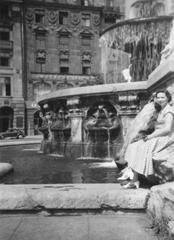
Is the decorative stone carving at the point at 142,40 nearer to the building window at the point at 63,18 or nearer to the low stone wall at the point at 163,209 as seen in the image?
the low stone wall at the point at 163,209

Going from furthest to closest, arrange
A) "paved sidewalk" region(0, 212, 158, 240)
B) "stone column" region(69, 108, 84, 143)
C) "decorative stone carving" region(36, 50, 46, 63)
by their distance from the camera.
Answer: "decorative stone carving" region(36, 50, 46, 63) < "stone column" region(69, 108, 84, 143) < "paved sidewalk" region(0, 212, 158, 240)

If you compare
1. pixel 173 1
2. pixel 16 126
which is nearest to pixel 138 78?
pixel 173 1

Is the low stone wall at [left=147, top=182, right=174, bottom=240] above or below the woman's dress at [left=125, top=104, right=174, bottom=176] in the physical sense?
below

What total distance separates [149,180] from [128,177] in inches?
34.5

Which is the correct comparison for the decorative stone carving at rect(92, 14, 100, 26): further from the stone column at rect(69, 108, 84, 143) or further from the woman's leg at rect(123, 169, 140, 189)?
the woman's leg at rect(123, 169, 140, 189)

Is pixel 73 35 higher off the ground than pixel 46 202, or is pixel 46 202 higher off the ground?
pixel 73 35

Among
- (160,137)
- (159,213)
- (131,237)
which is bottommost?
(131,237)

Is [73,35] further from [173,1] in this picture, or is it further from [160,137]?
[160,137]

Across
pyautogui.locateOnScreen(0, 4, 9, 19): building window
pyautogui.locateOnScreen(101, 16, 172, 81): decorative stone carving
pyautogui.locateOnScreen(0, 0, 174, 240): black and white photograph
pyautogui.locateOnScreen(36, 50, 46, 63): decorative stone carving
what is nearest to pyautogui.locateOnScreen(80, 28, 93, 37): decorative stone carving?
pyautogui.locateOnScreen(36, 50, 46, 63): decorative stone carving

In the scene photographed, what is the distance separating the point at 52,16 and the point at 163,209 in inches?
1801

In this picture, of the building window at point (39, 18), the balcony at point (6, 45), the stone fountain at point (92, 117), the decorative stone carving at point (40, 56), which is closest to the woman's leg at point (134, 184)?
the stone fountain at point (92, 117)

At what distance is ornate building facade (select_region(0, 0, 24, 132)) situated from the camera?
41.4 metres

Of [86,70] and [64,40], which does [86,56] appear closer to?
[86,70]

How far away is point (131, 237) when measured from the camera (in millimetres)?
3074
